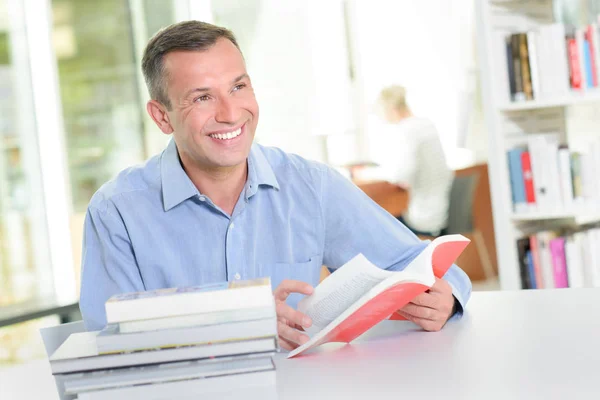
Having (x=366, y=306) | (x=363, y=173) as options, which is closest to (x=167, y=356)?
(x=366, y=306)

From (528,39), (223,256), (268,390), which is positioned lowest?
(268,390)

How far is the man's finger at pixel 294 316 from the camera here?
4.22 feet

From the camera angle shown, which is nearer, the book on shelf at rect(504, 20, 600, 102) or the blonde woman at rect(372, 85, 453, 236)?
the book on shelf at rect(504, 20, 600, 102)

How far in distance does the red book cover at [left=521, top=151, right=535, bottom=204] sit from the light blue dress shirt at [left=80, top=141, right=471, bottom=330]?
185 centimetres

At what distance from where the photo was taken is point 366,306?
1.22m

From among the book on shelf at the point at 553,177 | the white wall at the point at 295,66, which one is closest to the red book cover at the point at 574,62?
the book on shelf at the point at 553,177

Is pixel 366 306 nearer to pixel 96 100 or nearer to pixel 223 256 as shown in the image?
pixel 223 256

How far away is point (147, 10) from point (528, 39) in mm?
2708

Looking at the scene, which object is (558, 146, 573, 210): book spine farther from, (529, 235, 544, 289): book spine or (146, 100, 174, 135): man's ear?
(146, 100, 174, 135): man's ear

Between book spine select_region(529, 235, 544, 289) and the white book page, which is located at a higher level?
the white book page

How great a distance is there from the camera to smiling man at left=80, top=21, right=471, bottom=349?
1.64 metres

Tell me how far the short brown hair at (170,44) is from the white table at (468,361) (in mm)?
584

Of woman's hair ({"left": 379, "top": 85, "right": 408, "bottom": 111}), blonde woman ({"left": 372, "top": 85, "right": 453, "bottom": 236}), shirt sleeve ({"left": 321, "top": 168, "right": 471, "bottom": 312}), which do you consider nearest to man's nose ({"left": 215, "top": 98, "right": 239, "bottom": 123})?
shirt sleeve ({"left": 321, "top": 168, "right": 471, "bottom": 312})

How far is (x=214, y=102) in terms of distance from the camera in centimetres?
Answer: 166
